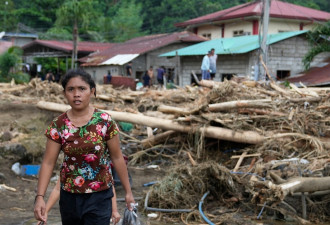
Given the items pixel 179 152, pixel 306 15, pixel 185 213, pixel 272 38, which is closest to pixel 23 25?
pixel 306 15

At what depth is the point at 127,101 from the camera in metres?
15.1

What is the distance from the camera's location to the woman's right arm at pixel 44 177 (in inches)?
A: 120

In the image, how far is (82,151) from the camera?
119 inches

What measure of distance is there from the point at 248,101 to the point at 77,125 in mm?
5900

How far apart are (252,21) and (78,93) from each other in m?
26.6

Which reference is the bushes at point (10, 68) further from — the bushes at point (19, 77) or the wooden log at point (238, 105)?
the wooden log at point (238, 105)

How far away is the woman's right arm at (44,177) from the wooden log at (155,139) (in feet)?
21.0

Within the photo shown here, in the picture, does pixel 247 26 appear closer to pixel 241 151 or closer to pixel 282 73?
pixel 282 73

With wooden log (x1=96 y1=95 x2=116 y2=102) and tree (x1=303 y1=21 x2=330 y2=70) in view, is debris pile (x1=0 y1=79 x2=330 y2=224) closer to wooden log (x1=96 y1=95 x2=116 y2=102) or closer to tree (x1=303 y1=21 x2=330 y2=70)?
wooden log (x1=96 y1=95 x2=116 y2=102)

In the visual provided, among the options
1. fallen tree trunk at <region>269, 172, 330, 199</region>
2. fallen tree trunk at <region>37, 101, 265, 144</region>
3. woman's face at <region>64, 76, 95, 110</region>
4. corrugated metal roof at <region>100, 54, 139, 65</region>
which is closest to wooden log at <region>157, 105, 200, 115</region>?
fallen tree trunk at <region>37, 101, 265, 144</region>

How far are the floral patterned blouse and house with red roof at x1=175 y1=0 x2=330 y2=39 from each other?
2558 cm

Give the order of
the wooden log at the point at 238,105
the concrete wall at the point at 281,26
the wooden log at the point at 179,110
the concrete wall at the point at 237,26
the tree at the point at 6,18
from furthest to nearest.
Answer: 1. the tree at the point at 6,18
2. the concrete wall at the point at 281,26
3. the concrete wall at the point at 237,26
4. the wooden log at the point at 179,110
5. the wooden log at the point at 238,105

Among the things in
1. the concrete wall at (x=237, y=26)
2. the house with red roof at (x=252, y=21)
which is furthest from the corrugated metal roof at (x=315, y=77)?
the concrete wall at (x=237, y=26)

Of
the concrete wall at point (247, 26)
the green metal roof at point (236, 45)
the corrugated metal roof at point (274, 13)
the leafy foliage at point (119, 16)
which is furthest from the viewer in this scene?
the leafy foliage at point (119, 16)
